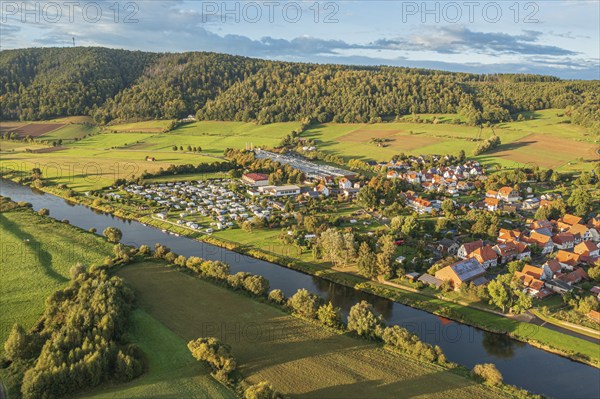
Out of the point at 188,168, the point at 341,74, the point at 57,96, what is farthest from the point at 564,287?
the point at 57,96

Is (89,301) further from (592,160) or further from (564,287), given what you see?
(592,160)

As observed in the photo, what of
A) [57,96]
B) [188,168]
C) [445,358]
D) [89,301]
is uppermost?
[57,96]

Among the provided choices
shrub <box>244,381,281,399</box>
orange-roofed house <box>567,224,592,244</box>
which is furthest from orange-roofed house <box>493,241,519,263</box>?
shrub <box>244,381,281,399</box>

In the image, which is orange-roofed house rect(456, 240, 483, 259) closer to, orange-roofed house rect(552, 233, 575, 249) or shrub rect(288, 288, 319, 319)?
orange-roofed house rect(552, 233, 575, 249)

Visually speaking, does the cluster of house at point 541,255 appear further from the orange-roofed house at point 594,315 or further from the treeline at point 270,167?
the treeline at point 270,167

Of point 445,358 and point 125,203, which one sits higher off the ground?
point 125,203

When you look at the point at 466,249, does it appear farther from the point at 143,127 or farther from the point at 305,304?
the point at 143,127
